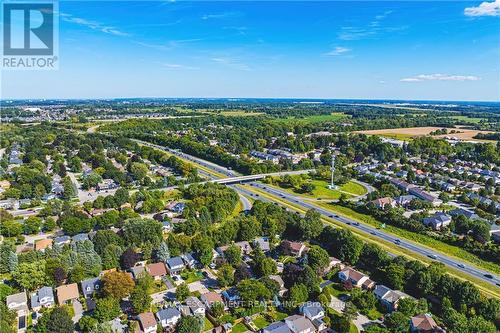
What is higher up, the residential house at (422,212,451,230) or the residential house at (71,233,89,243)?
the residential house at (422,212,451,230)

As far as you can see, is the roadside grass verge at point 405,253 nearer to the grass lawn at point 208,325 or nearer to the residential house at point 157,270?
the grass lawn at point 208,325

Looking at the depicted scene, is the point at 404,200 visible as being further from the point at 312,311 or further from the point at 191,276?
the point at 191,276

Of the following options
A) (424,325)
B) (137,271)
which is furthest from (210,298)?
(424,325)

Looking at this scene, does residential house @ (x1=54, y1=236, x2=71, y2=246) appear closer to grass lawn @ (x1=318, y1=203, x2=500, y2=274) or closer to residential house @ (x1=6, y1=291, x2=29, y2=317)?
residential house @ (x1=6, y1=291, x2=29, y2=317)

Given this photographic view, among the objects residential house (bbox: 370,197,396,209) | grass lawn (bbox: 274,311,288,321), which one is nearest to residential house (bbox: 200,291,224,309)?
grass lawn (bbox: 274,311,288,321)

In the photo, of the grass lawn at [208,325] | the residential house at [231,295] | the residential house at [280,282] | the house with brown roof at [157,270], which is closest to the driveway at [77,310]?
the house with brown roof at [157,270]

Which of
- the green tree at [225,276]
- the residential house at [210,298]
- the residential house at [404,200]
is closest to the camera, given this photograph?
the residential house at [210,298]
